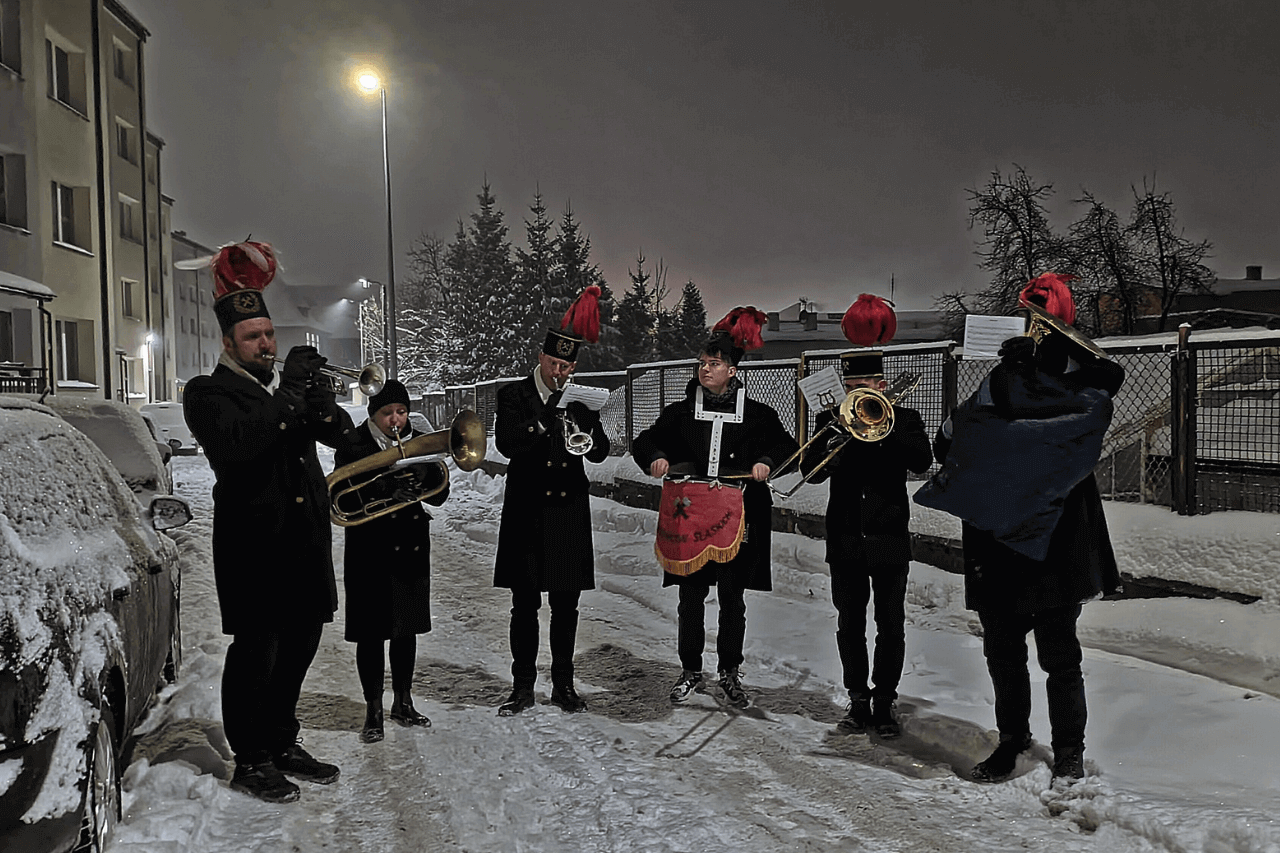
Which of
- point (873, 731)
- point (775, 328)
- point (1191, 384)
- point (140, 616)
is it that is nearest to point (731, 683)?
point (873, 731)

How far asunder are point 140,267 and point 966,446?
31836mm

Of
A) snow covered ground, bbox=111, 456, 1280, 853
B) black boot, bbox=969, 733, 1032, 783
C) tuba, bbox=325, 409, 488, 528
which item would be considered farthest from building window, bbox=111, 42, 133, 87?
black boot, bbox=969, 733, 1032, 783

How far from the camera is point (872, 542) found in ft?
15.0

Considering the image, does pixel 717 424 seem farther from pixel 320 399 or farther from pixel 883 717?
pixel 320 399

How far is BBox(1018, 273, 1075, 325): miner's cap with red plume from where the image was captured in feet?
12.7

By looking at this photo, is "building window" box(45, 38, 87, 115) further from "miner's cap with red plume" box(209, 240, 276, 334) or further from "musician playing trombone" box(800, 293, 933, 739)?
"musician playing trombone" box(800, 293, 933, 739)

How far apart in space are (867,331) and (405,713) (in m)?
3.25

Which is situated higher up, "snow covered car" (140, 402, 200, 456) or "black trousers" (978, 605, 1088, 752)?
"snow covered car" (140, 402, 200, 456)

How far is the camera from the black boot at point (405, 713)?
471cm

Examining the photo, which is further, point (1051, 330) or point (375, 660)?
point (375, 660)

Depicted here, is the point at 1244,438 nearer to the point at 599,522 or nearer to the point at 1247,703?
the point at 1247,703

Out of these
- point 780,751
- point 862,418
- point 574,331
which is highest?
point 574,331

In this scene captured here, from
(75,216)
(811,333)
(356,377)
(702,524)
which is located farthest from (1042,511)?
(811,333)

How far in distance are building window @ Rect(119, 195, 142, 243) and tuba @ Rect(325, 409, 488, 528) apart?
2956cm
